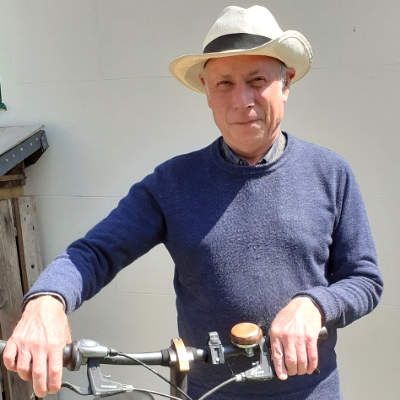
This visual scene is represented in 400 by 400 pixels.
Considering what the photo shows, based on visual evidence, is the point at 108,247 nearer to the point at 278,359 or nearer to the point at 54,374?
the point at 54,374

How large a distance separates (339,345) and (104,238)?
1.63 meters

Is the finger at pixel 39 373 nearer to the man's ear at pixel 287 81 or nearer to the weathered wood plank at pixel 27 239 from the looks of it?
the man's ear at pixel 287 81

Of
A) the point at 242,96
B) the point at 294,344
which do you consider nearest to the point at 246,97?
the point at 242,96

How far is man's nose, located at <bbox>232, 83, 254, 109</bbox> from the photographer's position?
4.90ft

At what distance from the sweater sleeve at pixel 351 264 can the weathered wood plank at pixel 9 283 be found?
6.05ft

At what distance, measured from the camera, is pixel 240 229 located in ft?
5.14

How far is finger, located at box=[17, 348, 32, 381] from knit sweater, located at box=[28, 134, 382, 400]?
44 cm

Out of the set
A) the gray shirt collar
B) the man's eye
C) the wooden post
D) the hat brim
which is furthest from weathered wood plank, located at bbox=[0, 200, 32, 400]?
the man's eye

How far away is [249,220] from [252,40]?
1.89 feet

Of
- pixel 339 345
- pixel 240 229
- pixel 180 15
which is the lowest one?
pixel 339 345

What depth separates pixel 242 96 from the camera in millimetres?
Result: 1494

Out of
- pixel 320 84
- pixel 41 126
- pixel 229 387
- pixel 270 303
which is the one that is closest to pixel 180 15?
pixel 320 84

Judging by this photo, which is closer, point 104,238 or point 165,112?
point 104,238

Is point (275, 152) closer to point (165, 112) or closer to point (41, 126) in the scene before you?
point (165, 112)
